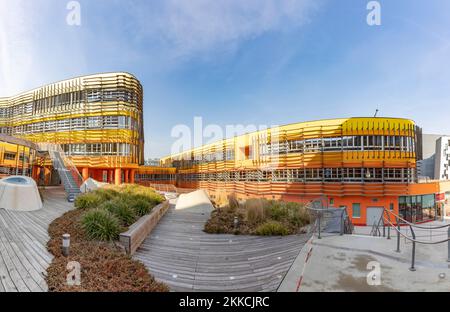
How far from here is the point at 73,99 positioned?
31078 millimetres

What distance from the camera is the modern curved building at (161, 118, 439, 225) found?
25469 millimetres

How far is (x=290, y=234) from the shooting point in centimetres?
923

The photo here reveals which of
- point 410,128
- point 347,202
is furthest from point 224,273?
point 410,128

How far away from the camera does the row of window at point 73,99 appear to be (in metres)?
29.0

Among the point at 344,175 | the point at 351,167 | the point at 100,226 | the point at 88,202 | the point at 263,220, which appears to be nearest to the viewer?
the point at 100,226

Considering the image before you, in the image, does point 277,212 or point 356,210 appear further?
point 356,210

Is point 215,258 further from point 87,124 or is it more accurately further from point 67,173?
point 87,124

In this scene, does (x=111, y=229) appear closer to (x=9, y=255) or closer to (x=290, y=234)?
(x=9, y=255)

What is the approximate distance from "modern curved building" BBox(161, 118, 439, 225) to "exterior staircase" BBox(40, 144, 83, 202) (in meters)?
12.9

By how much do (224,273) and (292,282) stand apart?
1.86 meters

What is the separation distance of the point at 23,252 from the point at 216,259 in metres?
5.31

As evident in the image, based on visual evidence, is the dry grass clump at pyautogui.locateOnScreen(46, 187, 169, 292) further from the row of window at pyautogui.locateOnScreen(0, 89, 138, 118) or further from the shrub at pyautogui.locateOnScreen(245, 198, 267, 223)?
the row of window at pyautogui.locateOnScreen(0, 89, 138, 118)

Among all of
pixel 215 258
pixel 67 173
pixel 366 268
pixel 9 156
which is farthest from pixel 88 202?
pixel 9 156

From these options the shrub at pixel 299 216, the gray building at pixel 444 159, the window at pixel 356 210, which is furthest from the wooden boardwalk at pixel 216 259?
the gray building at pixel 444 159
